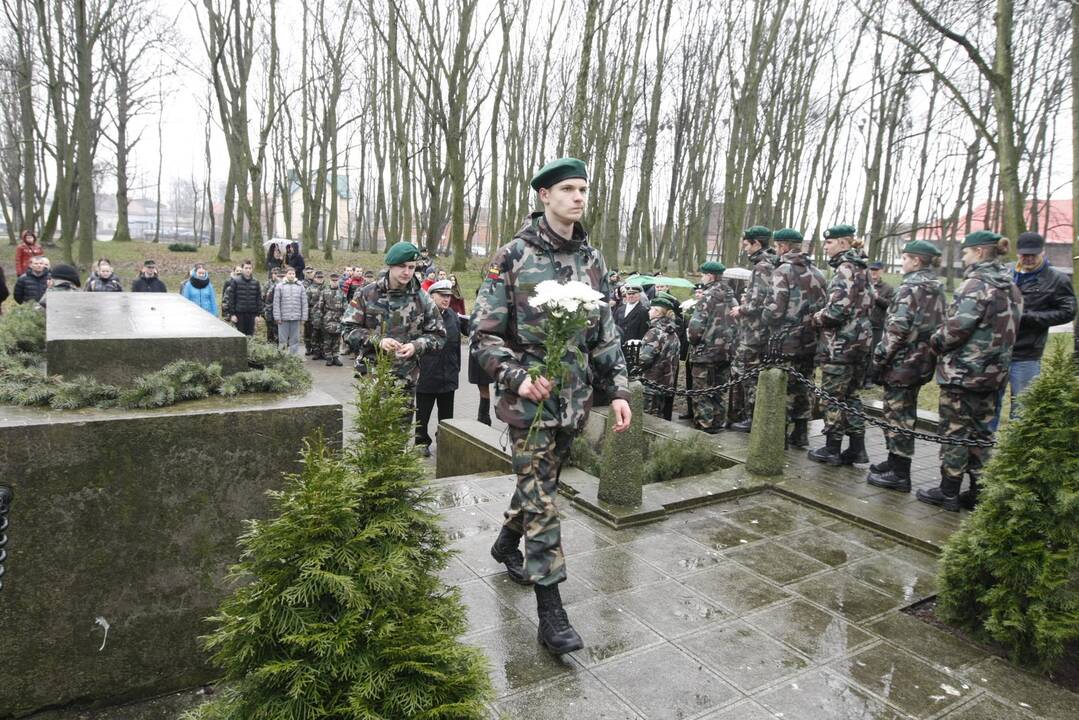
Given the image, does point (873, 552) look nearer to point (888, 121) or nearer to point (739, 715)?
point (739, 715)

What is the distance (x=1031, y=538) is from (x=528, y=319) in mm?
2786

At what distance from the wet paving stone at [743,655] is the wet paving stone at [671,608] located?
9cm

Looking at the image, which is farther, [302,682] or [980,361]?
[980,361]

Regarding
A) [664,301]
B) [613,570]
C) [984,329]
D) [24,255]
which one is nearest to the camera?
[613,570]

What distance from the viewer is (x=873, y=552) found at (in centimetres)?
500

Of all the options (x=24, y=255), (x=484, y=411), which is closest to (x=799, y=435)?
(x=484, y=411)

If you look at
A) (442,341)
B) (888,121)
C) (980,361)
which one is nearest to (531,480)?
(442,341)

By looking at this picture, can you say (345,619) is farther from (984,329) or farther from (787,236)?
(787,236)

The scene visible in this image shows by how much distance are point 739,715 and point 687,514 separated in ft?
8.60

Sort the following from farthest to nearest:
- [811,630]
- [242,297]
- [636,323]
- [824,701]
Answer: [242,297]
[636,323]
[811,630]
[824,701]

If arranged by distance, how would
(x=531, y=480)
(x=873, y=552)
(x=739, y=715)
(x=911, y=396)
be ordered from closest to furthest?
(x=739, y=715), (x=531, y=480), (x=873, y=552), (x=911, y=396)

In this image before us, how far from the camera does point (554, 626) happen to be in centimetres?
343

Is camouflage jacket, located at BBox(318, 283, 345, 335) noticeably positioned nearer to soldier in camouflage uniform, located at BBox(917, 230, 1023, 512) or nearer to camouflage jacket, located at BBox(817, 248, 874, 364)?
camouflage jacket, located at BBox(817, 248, 874, 364)

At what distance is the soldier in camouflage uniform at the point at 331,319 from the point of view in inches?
594
